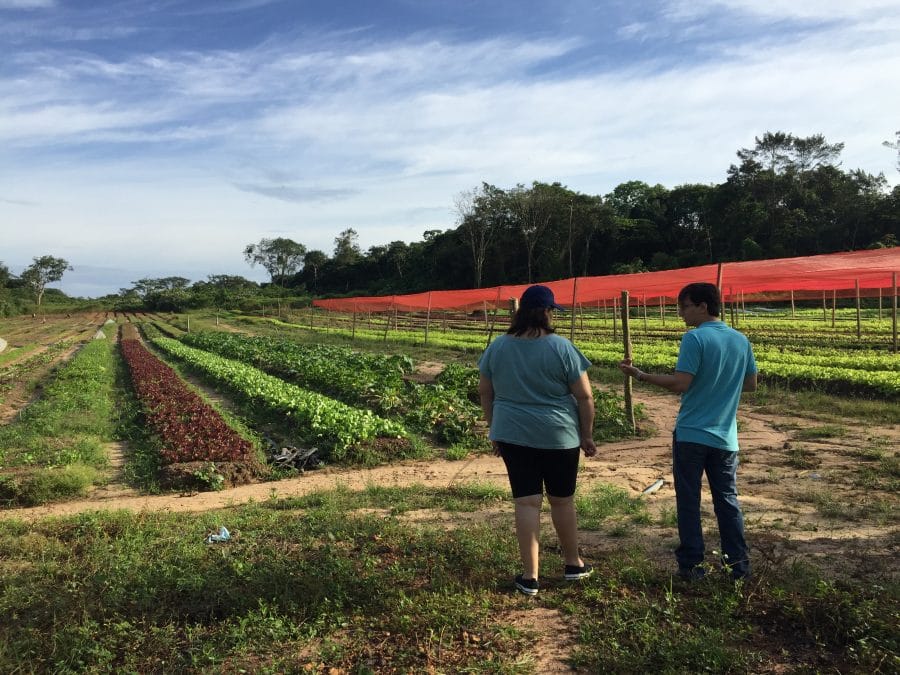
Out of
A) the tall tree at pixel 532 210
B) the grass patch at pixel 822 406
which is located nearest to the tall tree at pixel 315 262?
the tall tree at pixel 532 210

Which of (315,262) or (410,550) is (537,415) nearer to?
(410,550)

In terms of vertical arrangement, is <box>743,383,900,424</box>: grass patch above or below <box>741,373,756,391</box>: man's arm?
below

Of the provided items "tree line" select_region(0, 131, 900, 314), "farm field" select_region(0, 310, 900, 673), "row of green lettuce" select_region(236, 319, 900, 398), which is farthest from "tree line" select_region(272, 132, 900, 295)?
"farm field" select_region(0, 310, 900, 673)

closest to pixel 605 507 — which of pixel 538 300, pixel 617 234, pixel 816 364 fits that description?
pixel 538 300

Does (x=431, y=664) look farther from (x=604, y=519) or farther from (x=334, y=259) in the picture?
(x=334, y=259)

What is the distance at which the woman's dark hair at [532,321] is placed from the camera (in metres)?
3.64

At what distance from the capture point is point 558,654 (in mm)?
3158

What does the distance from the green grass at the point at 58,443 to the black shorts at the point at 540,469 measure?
20.1ft

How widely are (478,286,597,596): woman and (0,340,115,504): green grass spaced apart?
612 cm

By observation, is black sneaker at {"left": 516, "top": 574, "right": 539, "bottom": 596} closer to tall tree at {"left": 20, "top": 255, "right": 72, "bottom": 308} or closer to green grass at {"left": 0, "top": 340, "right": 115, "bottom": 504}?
green grass at {"left": 0, "top": 340, "right": 115, "bottom": 504}

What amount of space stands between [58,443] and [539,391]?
8763 millimetres

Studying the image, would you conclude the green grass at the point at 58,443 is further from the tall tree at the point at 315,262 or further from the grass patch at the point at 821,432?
the tall tree at the point at 315,262

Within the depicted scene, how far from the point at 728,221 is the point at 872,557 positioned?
1885 inches

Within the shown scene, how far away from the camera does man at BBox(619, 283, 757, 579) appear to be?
3729 millimetres
